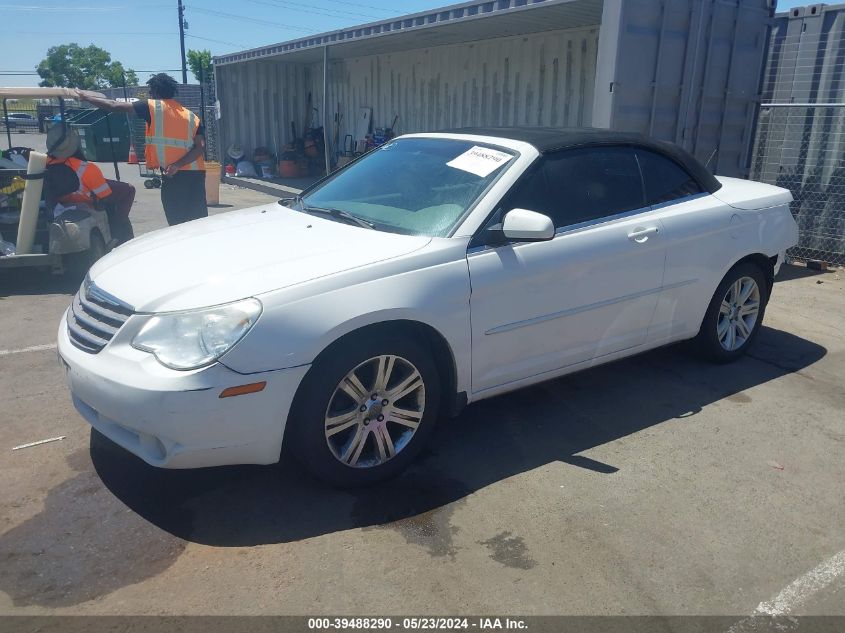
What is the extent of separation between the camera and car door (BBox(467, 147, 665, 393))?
367 cm

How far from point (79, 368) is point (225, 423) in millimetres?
793

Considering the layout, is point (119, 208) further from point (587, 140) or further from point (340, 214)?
point (587, 140)

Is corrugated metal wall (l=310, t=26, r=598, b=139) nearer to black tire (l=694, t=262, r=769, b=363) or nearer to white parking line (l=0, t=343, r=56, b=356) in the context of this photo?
black tire (l=694, t=262, r=769, b=363)

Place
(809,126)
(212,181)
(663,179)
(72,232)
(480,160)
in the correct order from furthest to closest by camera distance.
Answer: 1. (212,181)
2. (809,126)
3. (72,232)
4. (663,179)
5. (480,160)

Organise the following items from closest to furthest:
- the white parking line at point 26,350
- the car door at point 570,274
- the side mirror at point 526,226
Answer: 1. the side mirror at point 526,226
2. the car door at point 570,274
3. the white parking line at point 26,350

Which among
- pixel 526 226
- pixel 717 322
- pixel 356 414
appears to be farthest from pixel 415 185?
pixel 717 322

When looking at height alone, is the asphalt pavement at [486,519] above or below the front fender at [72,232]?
below

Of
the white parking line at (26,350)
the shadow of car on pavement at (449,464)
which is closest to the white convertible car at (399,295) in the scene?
the shadow of car on pavement at (449,464)

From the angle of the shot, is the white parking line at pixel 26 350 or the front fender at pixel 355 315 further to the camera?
the white parking line at pixel 26 350

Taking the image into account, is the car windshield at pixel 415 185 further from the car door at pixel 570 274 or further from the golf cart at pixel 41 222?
the golf cart at pixel 41 222

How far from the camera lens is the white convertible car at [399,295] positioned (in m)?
3.03

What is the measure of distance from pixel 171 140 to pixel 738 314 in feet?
17.5

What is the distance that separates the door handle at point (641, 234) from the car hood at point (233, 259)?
134cm

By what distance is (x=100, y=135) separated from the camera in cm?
2169
